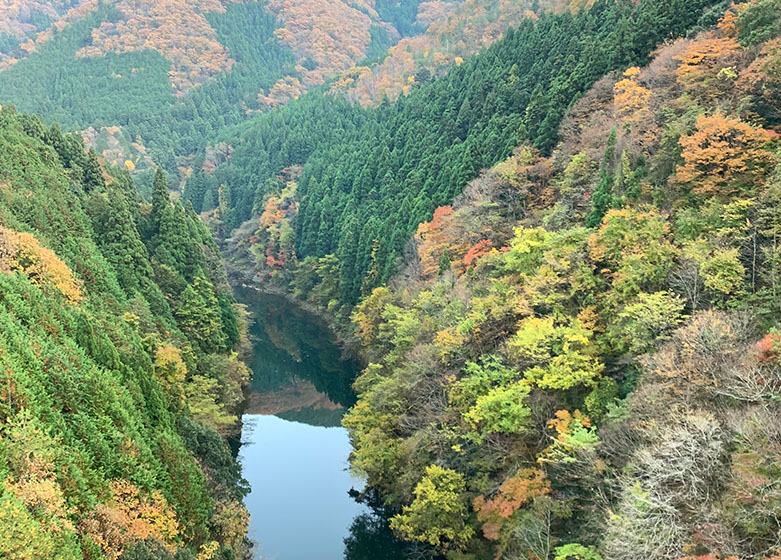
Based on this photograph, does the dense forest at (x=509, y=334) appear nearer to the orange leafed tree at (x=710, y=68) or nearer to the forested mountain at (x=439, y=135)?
the orange leafed tree at (x=710, y=68)

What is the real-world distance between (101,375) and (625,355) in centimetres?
2195

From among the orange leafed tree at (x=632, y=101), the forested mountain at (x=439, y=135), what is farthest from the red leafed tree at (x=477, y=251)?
A: the orange leafed tree at (x=632, y=101)

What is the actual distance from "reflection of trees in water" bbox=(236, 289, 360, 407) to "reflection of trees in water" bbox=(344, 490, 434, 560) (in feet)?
59.2

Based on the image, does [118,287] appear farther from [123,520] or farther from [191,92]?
[191,92]

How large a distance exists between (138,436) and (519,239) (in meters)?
21.5

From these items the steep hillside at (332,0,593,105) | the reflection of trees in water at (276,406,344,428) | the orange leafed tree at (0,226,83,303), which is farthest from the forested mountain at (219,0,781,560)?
the steep hillside at (332,0,593,105)

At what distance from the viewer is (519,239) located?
3312 cm

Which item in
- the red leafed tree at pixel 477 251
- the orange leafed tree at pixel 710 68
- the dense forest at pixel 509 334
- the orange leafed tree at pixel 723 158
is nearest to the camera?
the dense forest at pixel 509 334

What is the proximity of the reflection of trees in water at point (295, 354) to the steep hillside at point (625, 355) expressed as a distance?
1854cm

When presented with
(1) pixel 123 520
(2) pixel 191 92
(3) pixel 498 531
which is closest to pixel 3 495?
(1) pixel 123 520

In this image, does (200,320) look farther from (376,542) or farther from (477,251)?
(376,542)

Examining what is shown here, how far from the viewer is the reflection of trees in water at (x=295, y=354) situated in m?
58.1

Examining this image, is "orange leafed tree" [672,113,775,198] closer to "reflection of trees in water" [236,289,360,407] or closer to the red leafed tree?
the red leafed tree

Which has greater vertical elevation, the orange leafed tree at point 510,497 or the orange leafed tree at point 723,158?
the orange leafed tree at point 723,158
